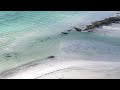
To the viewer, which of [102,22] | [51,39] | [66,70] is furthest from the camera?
[102,22]

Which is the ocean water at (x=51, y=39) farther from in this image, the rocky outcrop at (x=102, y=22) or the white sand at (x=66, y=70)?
the white sand at (x=66, y=70)

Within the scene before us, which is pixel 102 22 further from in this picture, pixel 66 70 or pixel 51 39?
pixel 66 70

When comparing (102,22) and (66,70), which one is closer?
(66,70)

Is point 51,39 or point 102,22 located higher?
point 102,22

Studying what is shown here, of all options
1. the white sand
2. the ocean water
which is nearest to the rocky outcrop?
the ocean water

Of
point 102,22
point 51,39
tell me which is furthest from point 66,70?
point 102,22

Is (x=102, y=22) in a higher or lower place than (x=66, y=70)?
higher

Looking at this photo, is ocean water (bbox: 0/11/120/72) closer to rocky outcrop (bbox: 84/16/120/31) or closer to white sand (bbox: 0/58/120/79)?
rocky outcrop (bbox: 84/16/120/31)

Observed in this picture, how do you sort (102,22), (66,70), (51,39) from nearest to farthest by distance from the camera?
(66,70), (51,39), (102,22)
